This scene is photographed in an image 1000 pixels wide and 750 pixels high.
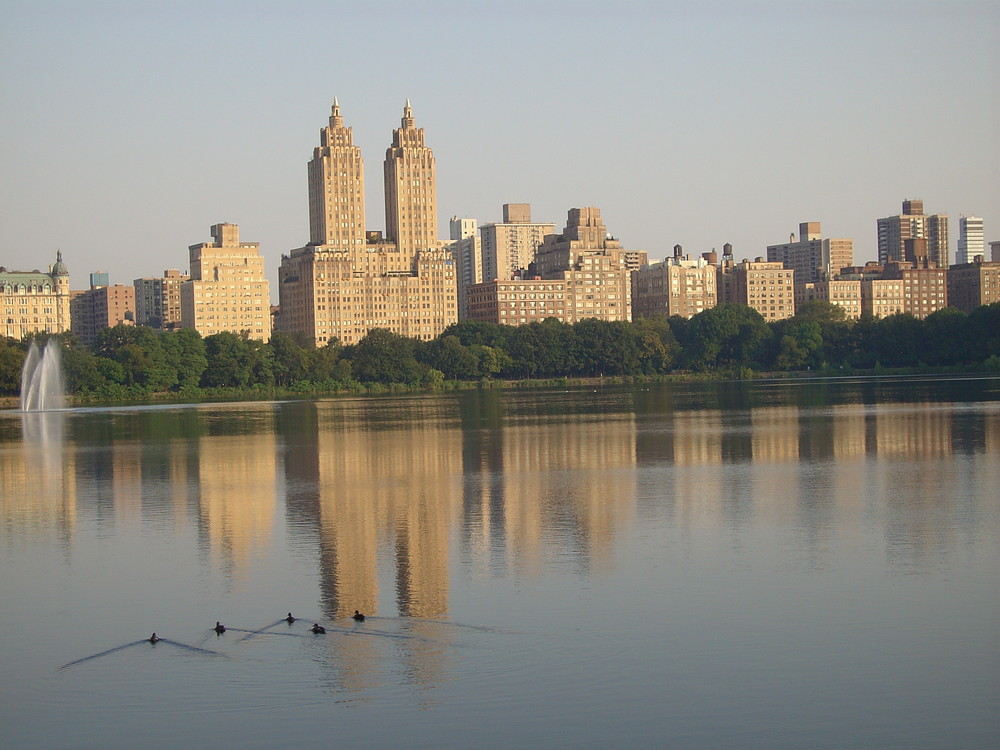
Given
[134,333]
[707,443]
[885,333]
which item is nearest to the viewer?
[707,443]

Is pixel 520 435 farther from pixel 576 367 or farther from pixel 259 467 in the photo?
pixel 576 367

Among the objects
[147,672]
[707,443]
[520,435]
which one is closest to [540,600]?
[147,672]

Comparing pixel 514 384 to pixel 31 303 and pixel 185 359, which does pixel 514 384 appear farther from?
pixel 31 303

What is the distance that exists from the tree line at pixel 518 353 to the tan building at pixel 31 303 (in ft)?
190

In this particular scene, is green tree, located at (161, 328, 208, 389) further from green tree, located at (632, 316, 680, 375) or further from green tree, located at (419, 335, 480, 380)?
green tree, located at (632, 316, 680, 375)

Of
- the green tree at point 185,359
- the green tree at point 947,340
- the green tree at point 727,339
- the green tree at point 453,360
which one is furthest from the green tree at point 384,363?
the green tree at point 947,340

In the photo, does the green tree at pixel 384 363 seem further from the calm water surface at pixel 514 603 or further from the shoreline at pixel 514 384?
the calm water surface at pixel 514 603

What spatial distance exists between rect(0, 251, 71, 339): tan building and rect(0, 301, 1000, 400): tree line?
5783cm

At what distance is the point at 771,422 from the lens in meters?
57.5

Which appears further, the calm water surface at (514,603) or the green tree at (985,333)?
the green tree at (985,333)

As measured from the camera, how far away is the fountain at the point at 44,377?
10512 centimetres

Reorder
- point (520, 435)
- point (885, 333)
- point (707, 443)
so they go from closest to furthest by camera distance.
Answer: point (707, 443)
point (520, 435)
point (885, 333)

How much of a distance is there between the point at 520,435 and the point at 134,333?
260 ft

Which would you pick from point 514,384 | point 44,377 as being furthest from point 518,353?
point 44,377
